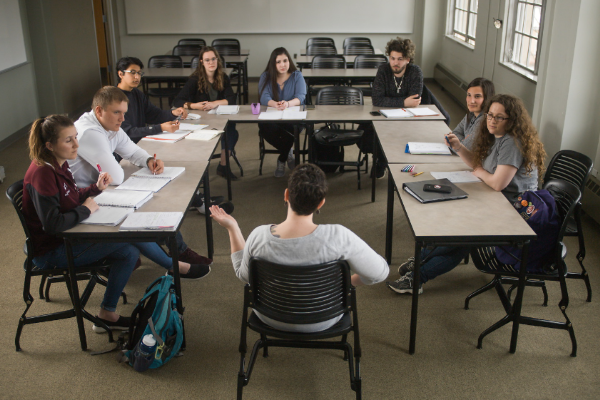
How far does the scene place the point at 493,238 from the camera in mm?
2574

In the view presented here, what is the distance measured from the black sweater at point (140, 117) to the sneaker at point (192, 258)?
1.10m

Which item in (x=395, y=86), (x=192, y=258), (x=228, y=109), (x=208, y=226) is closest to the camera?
(x=192, y=258)

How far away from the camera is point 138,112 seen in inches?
175

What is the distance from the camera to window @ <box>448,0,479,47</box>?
8.39 m

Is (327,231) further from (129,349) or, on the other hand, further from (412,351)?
(129,349)

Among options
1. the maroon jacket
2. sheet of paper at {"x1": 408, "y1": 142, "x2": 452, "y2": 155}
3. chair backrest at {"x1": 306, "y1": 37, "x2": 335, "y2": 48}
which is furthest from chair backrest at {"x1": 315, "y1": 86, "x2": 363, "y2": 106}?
chair backrest at {"x1": 306, "y1": 37, "x2": 335, "y2": 48}

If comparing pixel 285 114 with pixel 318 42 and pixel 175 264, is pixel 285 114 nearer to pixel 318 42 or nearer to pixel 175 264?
pixel 175 264

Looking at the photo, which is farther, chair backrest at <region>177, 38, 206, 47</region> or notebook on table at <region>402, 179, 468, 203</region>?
chair backrest at <region>177, 38, 206, 47</region>

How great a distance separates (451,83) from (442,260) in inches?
253

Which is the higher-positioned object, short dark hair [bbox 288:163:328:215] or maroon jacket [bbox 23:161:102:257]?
short dark hair [bbox 288:163:328:215]

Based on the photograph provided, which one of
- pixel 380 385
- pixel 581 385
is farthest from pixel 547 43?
pixel 380 385

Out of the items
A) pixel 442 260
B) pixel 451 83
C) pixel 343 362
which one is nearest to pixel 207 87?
pixel 442 260

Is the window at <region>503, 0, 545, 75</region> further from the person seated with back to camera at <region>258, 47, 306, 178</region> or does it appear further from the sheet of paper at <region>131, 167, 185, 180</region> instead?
the sheet of paper at <region>131, 167, 185, 180</region>

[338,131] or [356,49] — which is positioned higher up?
[356,49]
